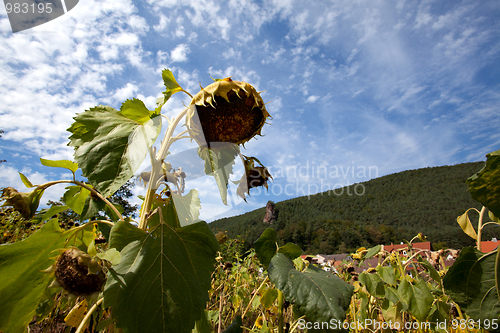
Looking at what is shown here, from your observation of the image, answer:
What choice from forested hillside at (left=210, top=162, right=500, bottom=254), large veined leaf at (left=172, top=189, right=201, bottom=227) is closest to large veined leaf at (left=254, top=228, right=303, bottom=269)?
large veined leaf at (left=172, top=189, right=201, bottom=227)

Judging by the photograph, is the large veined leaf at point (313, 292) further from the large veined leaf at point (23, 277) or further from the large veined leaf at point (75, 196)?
the large veined leaf at point (75, 196)

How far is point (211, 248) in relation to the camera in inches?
36.1

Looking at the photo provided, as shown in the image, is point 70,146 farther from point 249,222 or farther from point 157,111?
point 249,222

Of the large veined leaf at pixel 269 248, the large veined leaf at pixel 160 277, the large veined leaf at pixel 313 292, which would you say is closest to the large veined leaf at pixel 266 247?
the large veined leaf at pixel 269 248

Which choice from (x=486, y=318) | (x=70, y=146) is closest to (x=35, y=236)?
(x=70, y=146)

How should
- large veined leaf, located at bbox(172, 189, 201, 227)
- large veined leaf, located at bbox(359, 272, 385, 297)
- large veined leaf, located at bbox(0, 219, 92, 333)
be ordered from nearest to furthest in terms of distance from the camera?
large veined leaf, located at bbox(0, 219, 92, 333) → large veined leaf, located at bbox(172, 189, 201, 227) → large veined leaf, located at bbox(359, 272, 385, 297)

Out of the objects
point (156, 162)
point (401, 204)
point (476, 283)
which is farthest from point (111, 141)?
point (401, 204)

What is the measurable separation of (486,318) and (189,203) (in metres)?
1.44

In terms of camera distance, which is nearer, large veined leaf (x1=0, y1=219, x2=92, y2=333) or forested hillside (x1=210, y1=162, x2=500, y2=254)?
large veined leaf (x1=0, y1=219, x2=92, y2=333)

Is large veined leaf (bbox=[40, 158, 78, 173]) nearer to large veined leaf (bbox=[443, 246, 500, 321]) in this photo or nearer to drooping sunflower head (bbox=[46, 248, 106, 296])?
drooping sunflower head (bbox=[46, 248, 106, 296])

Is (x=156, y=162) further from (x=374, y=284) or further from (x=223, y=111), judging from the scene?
(x=374, y=284)

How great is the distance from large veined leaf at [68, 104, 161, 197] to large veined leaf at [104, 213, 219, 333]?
7.2 inches

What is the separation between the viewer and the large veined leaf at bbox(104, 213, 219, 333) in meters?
0.74

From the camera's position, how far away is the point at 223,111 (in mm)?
943
